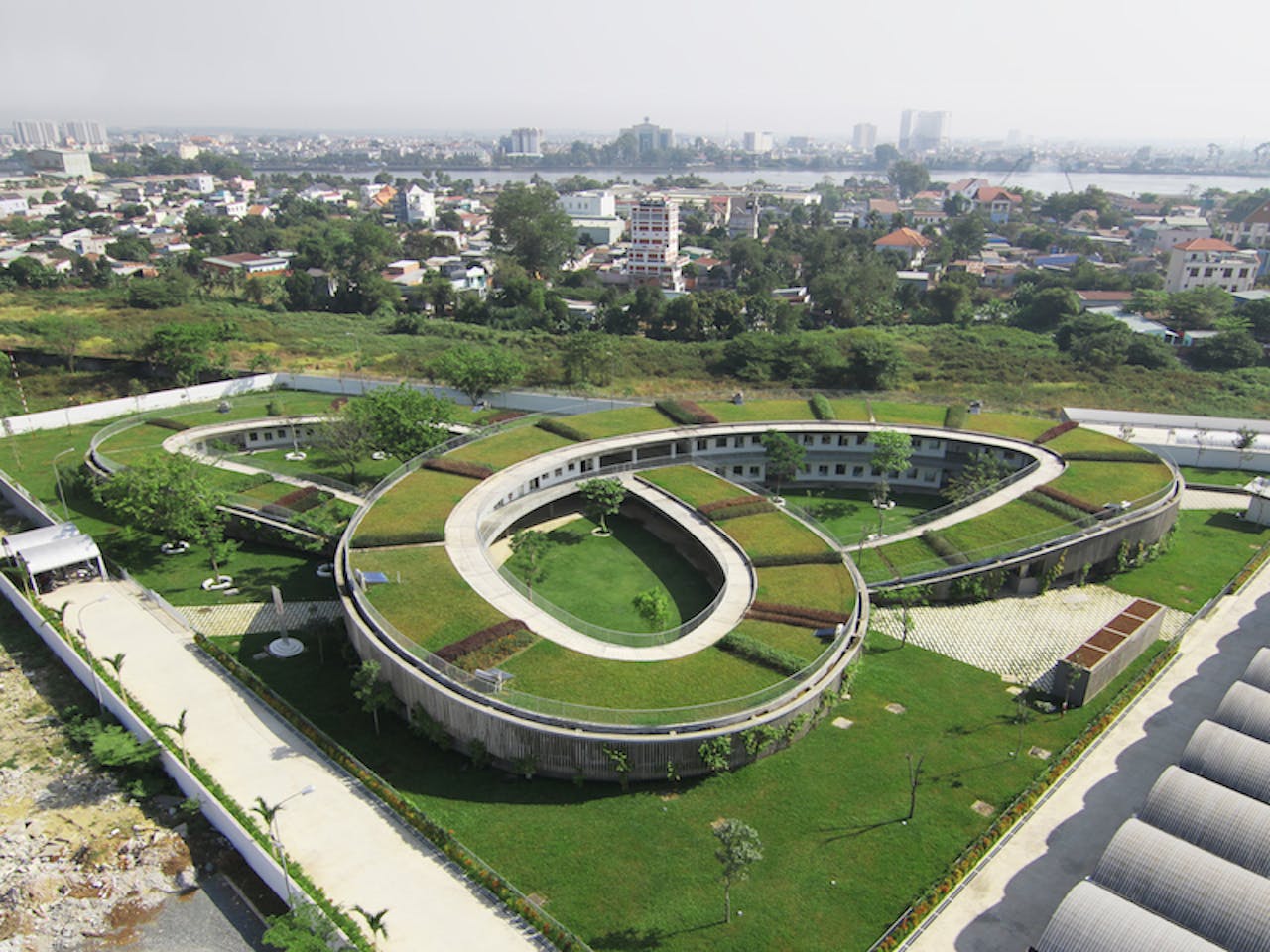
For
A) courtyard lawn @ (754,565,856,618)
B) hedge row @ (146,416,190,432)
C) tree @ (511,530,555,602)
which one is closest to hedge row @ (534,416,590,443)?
tree @ (511,530,555,602)

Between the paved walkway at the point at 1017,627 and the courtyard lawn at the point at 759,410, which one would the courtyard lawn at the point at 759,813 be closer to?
the paved walkway at the point at 1017,627

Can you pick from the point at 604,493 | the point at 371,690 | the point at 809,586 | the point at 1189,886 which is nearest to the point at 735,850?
the point at 1189,886

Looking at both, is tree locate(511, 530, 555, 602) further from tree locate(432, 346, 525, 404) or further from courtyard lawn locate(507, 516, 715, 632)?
tree locate(432, 346, 525, 404)

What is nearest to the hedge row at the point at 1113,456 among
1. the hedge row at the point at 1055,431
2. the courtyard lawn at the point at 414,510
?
the hedge row at the point at 1055,431

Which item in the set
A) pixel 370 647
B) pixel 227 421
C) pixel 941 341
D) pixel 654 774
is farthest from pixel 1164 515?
pixel 227 421

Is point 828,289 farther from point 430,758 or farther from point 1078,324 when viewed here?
point 430,758

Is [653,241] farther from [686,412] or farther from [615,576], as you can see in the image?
[615,576]
